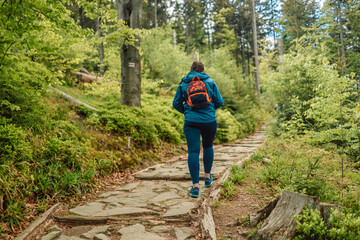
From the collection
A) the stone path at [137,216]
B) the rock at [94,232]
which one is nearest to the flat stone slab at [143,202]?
the stone path at [137,216]

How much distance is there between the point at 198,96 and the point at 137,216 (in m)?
2.06

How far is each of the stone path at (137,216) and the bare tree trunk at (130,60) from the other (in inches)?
161

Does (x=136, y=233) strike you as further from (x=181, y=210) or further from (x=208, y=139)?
(x=208, y=139)

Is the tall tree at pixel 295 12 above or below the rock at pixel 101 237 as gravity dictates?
above

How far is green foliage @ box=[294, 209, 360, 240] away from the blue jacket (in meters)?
2.01

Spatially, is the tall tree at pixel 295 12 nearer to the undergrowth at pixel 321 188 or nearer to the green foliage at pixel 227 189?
the undergrowth at pixel 321 188

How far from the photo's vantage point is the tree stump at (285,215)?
231 centimetres

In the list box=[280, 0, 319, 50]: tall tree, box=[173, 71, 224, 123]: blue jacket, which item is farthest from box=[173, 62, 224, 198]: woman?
box=[280, 0, 319, 50]: tall tree

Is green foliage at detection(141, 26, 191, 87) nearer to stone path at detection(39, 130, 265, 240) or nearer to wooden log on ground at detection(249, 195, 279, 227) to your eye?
stone path at detection(39, 130, 265, 240)

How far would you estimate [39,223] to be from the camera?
9.89 ft

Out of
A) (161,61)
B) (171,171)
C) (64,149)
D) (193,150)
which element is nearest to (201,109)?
(193,150)

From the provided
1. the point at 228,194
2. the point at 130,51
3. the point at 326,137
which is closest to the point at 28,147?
the point at 228,194

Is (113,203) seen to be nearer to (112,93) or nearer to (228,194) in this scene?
(228,194)

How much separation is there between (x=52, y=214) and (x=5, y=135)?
1392 millimetres
